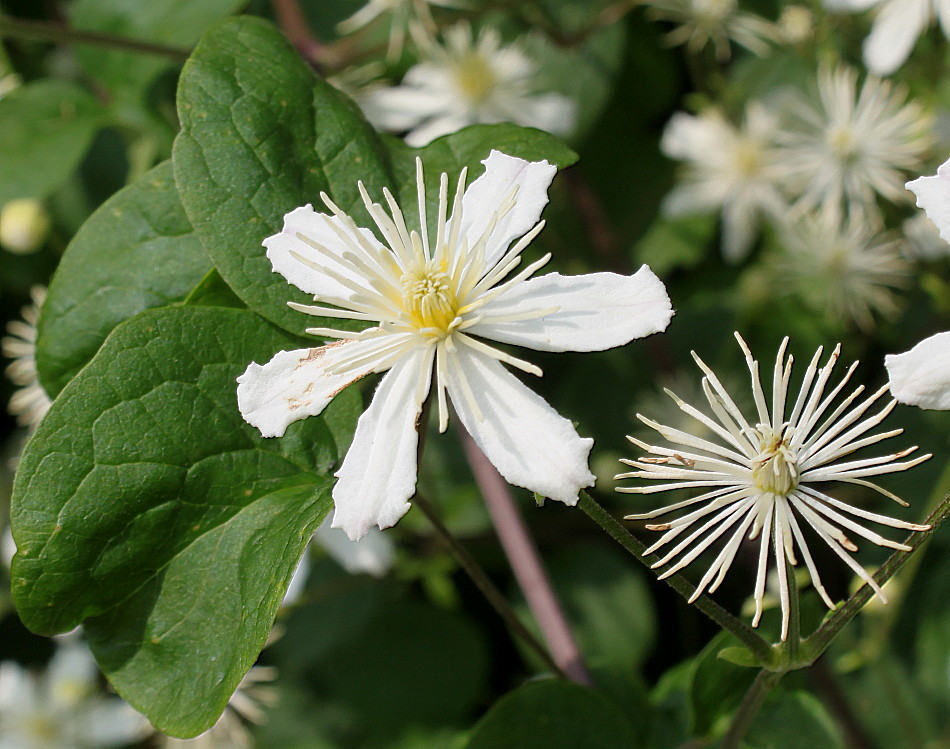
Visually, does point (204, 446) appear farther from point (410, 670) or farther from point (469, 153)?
point (410, 670)

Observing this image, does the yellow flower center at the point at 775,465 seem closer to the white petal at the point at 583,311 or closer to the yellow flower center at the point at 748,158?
the white petal at the point at 583,311

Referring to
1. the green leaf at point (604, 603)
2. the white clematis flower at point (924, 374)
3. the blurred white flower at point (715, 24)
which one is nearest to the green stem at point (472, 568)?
the white clematis flower at point (924, 374)

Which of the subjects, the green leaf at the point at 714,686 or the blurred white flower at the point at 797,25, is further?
the blurred white flower at the point at 797,25

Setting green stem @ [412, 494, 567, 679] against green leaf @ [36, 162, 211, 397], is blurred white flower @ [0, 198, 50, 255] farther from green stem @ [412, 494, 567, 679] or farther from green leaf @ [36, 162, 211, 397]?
green stem @ [412, 494, 567, 679]

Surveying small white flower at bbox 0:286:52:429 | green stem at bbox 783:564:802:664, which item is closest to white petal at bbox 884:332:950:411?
green stem at bbox 783:564:802:664

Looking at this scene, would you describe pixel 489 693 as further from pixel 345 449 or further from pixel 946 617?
pixel 345 449

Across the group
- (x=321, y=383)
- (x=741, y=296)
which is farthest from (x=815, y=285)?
(x=321, y=383)
